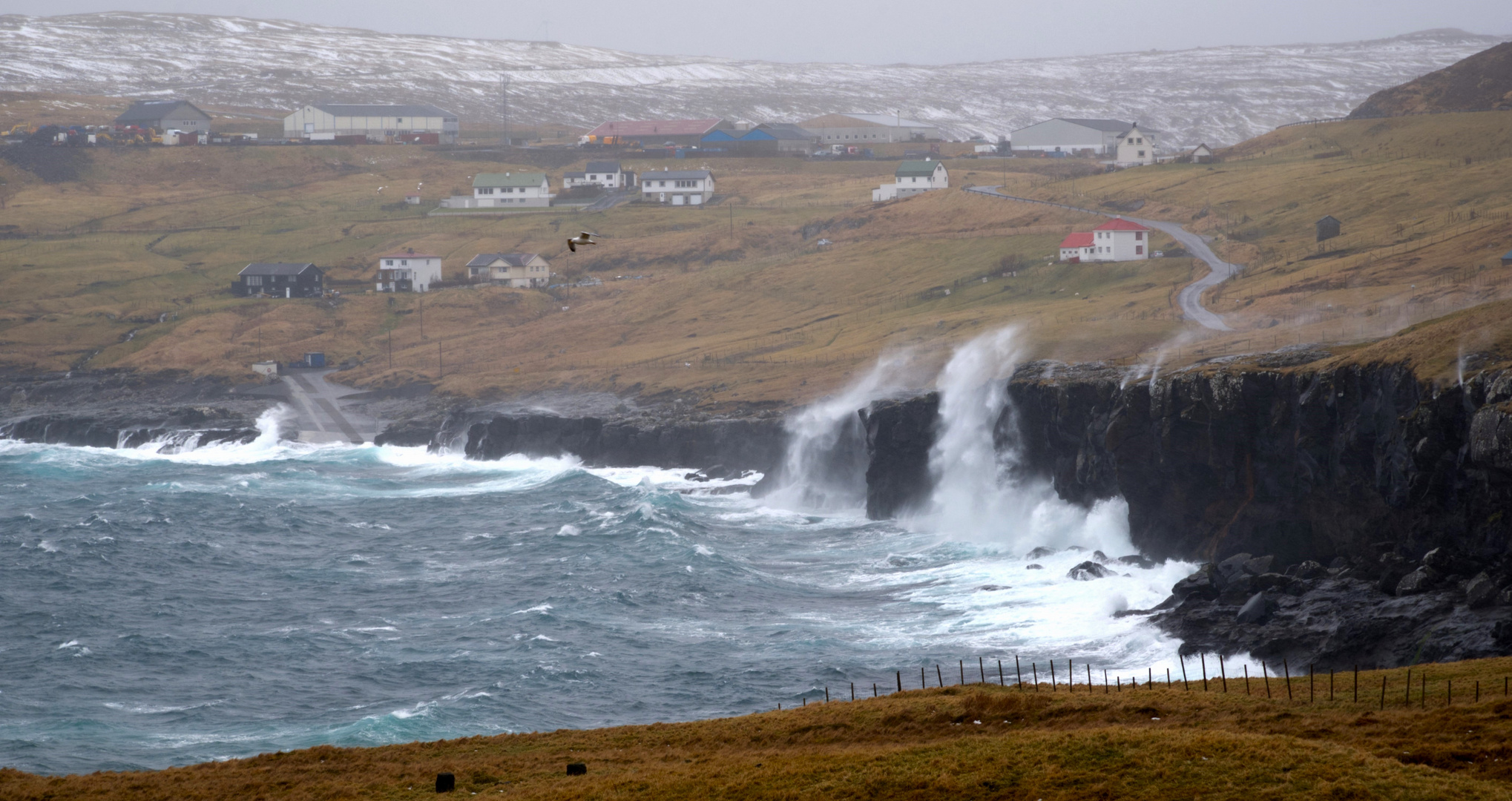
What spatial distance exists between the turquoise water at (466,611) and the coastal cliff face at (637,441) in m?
6.07

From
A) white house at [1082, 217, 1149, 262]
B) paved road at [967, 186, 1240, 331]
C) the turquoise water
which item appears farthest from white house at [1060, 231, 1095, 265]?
the turquoise water

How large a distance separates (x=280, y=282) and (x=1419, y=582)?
130 meters

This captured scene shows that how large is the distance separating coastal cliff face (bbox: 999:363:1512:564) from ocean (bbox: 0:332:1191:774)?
3.65 metres

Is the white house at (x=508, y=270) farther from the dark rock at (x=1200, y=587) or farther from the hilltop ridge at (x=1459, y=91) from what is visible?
the dark rock at (x=1200, y=587)

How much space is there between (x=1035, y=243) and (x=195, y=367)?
274 feet

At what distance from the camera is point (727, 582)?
66.6m

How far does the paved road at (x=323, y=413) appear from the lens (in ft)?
387

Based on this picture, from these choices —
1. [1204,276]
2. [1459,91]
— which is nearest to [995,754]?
[1204,276]

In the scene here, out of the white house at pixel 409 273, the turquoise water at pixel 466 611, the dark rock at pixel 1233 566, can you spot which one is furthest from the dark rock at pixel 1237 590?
the white house at pixel 409 273

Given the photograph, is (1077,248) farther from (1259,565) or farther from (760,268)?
(1259,565)

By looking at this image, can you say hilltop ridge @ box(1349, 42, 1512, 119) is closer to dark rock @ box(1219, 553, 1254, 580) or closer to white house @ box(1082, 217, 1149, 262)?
white house @ box(1082, 217, 1149, 262)

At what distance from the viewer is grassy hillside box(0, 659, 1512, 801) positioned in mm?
27234

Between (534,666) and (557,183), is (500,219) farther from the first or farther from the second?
(534,666)

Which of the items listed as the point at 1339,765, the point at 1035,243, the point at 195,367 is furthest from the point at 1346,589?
the point at 195,367
